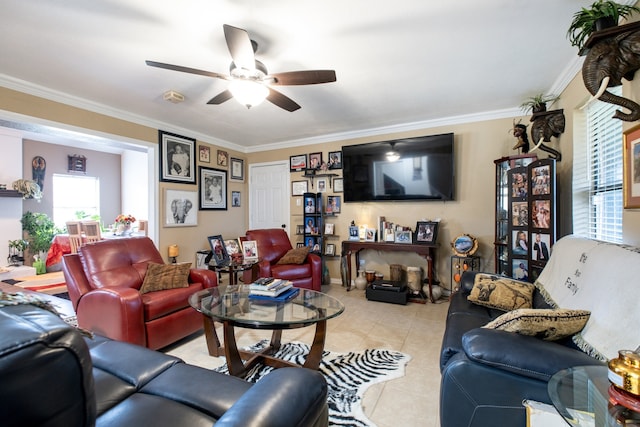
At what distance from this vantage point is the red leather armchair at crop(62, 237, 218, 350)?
7.04 ft

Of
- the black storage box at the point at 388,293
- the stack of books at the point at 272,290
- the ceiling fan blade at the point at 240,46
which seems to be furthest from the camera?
the black storage box at the point at 388,293

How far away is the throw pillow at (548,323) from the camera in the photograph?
4.33 feet

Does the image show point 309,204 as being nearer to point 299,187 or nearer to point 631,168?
point 299,187

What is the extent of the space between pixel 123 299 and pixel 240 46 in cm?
197

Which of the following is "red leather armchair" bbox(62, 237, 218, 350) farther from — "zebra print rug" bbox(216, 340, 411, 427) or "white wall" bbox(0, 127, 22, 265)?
"white wall" bbox(0, 127, 22, 265)

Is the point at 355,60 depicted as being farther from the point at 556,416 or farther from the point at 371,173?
the point at 556,416

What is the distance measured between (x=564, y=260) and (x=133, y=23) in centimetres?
332

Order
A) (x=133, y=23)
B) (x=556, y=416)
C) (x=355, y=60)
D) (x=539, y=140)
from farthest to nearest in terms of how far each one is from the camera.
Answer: (x=539, y=140), (x=355, y=60), (x=133, y=23), (x=556, y=416)

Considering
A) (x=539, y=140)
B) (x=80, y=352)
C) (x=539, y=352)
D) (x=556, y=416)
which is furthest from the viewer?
(x=539, y=140)

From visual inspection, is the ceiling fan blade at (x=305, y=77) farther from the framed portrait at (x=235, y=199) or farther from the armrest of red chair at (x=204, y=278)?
the framed portrait at (x=235, y=199)

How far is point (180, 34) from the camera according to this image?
203cm

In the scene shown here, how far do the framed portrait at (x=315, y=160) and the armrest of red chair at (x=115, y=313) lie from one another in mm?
3221

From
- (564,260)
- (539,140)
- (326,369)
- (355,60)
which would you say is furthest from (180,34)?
(539,140)

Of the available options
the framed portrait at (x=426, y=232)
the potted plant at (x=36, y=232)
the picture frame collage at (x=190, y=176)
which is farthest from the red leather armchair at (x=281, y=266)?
the potted plant at (x=36, y=232)
